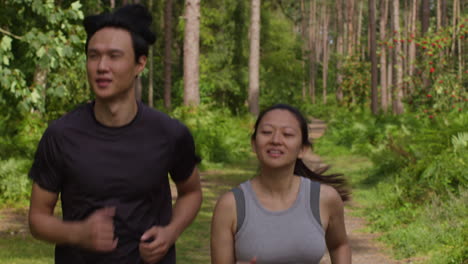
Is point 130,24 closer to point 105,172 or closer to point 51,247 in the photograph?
point 105,172

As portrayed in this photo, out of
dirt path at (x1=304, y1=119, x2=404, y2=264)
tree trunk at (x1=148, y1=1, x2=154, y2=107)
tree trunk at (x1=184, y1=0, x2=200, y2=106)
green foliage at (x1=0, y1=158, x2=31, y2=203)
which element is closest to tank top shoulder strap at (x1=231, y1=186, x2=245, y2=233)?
dirt path at (x1=304, y1=119, x2=404, y2=264)

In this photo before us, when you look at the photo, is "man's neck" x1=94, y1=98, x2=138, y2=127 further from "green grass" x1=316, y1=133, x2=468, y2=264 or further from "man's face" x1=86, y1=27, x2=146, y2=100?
"green grass" x1=316, y1=133, x2=468, y2=264

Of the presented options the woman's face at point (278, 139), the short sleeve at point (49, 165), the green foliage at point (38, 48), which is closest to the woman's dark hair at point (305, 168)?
the woman's face at point (278, 139)

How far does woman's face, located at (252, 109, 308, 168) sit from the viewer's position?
3.59m

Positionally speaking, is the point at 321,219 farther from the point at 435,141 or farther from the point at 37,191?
the point at 435,141

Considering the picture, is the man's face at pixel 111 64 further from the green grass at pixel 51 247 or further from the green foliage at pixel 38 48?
the green foliage at pixel 38 48

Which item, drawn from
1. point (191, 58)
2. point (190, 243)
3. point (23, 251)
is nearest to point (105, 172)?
point (23, 251)

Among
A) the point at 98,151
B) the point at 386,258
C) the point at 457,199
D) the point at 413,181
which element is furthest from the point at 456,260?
the point at 98,151

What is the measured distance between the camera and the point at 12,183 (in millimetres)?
12172

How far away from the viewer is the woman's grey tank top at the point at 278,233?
3488 mm

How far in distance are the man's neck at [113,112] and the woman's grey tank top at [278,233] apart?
0.64 meters

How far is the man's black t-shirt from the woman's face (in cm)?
47

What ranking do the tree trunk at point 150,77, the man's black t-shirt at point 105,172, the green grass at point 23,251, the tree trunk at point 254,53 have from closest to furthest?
the man's black t-shirt at point 105,172
the green grass at point 23,251
the tree trunk at point 254,53
the tree trunk at point 150,77

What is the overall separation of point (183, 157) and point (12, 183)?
30.2 feet
